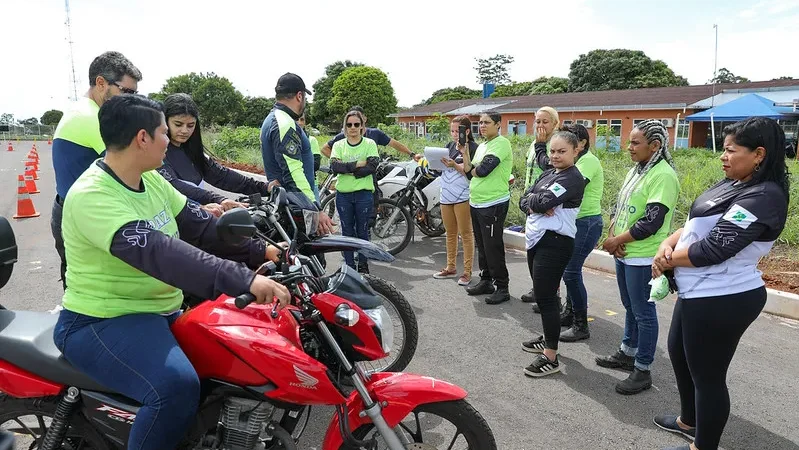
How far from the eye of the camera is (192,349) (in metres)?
2.12

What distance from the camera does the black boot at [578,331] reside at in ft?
14.7

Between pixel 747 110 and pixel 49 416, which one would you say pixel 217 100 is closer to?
pixel 747 110

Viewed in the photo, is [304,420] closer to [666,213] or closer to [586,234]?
[666,213]

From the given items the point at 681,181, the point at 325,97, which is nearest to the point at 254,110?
the point at 325,97

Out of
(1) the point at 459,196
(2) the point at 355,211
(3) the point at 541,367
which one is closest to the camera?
(3) the point at 541,367

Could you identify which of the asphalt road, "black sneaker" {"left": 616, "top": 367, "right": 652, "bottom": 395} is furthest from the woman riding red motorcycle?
"black sneaker" {"left": 616, "top": 367, "right": 652, "bottom": 395}

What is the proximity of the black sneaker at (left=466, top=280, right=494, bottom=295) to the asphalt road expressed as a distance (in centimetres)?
11

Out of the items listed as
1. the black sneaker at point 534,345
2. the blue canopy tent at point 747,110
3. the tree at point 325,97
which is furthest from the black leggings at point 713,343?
the tree at point 325,97

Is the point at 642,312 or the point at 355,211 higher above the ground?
the point at 355,211

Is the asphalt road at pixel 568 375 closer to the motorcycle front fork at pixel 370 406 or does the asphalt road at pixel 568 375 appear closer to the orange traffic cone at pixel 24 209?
the motorcycle front fork at pixel 370 406

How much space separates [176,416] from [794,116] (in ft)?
105

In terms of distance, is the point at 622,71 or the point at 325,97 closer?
the point at 622,71

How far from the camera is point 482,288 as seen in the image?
5.64 metres

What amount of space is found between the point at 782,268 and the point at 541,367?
3.85 metres
